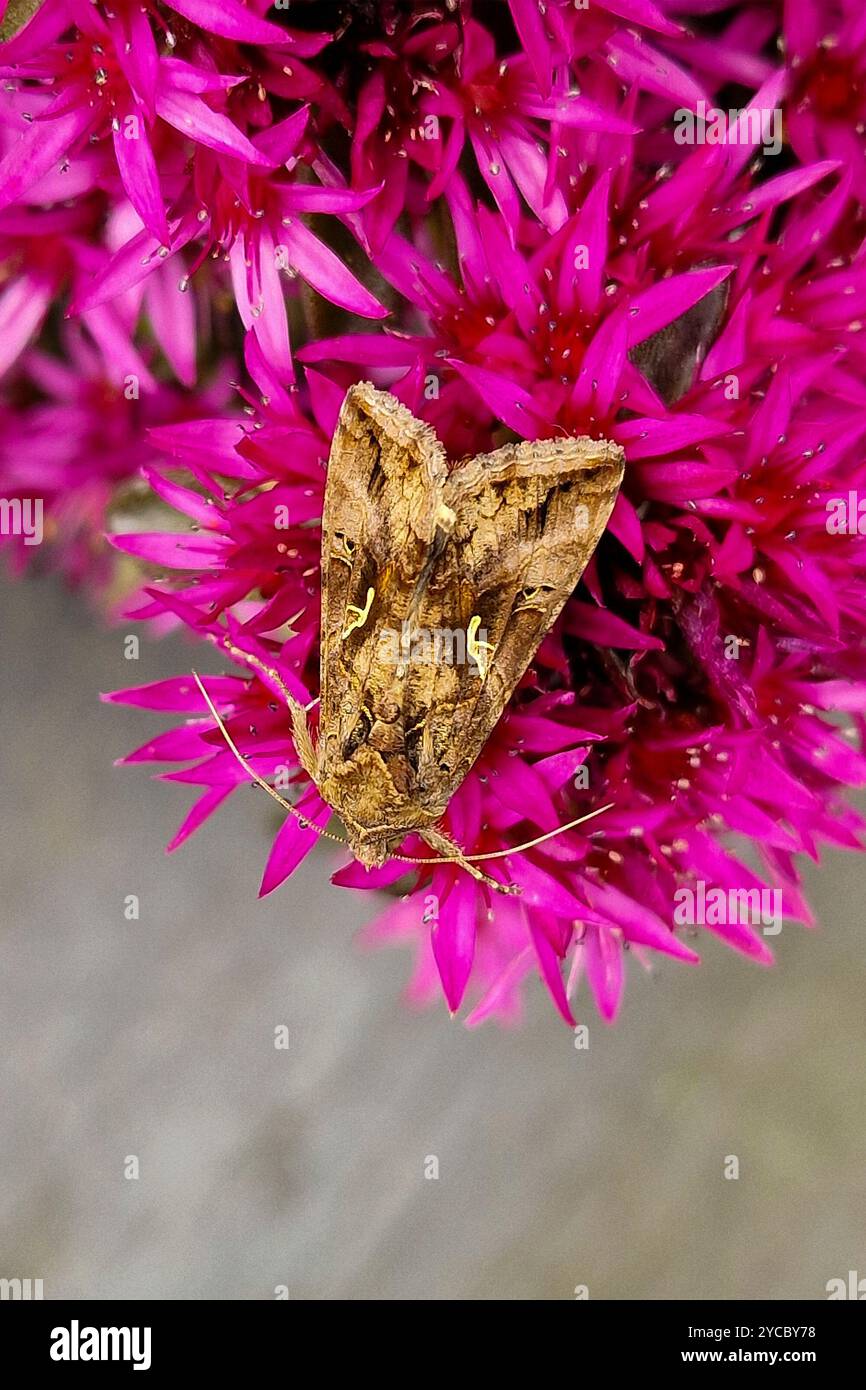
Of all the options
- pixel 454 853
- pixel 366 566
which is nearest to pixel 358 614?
pixel 366 566

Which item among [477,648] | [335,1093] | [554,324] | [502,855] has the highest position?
[554,324]

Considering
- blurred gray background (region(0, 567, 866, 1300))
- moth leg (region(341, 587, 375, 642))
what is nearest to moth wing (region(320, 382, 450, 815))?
moth leg (region(341, 587, 375, 642))

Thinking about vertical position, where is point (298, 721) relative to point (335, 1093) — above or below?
A: above

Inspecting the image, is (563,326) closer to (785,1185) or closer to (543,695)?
(543,695)

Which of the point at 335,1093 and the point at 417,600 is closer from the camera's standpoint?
the point at 417,600

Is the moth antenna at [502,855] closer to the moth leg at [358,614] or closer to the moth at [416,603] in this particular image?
the moth at [416,603]

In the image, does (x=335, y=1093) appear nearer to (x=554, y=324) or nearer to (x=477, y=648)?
(x=477, y=648)
